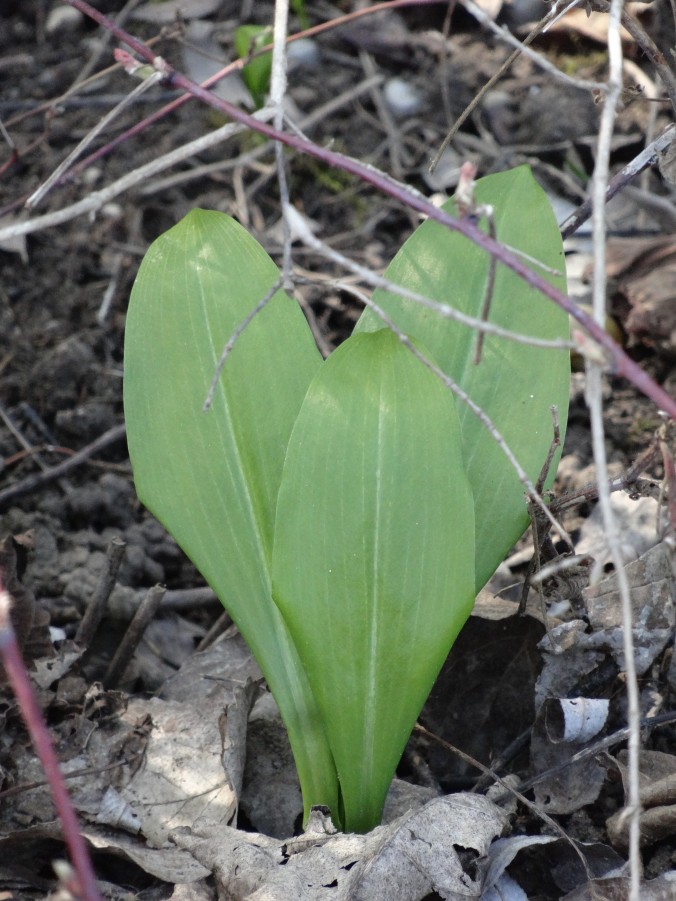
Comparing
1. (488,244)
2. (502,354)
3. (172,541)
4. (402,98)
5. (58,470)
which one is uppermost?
(488,244)

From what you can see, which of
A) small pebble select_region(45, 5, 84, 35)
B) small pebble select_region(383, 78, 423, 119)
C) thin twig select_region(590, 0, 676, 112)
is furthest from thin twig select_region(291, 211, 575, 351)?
small pebble select_region(45, 5, 84, 35)

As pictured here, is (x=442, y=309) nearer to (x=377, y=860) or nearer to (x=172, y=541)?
(x=377, y=860)

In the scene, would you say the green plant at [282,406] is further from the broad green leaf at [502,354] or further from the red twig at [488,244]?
the red twig at [488,244]

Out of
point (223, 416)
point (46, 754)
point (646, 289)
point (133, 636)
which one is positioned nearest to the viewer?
point (46, 754)

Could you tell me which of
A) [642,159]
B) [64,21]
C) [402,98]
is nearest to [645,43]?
[642,159]

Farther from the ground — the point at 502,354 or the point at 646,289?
the point at 502,354

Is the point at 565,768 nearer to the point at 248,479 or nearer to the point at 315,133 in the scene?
the point at 248,479

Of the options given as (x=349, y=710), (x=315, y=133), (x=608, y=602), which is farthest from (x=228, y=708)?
(x=315, y=133)

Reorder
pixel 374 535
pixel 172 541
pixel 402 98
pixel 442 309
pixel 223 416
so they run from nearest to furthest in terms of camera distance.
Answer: pixel 442 309
pixel 374 535
pixel 223 416
pixel 172 541
pixel 402 98

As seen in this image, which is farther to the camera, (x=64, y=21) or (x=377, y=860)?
(x=64, y=21)
